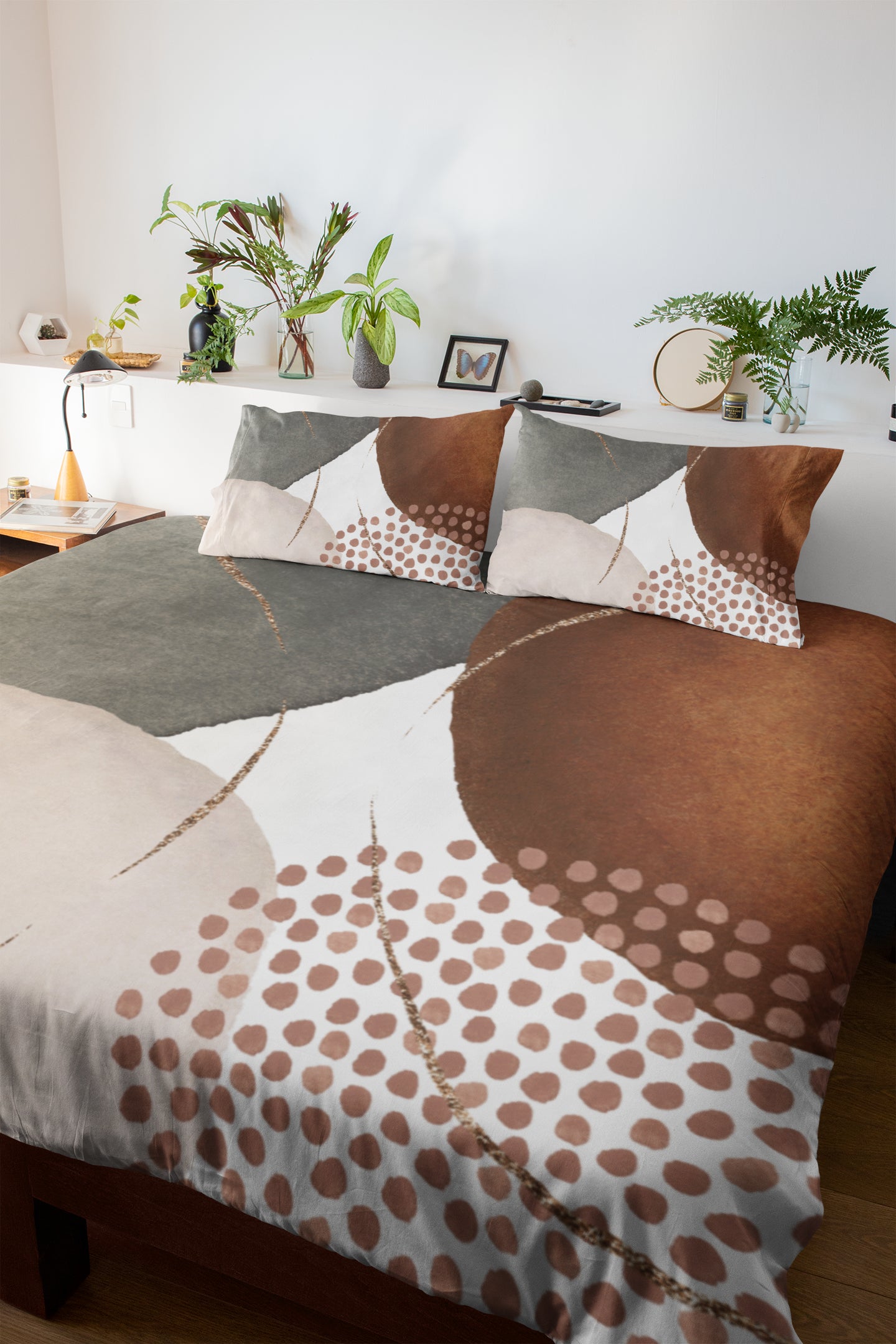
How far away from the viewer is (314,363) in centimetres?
318

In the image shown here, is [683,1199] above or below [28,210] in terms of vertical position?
below

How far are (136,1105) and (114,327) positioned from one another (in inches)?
111

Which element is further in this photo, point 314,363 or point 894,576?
point 314,363

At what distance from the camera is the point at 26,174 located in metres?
3.38

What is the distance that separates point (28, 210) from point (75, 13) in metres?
0.64

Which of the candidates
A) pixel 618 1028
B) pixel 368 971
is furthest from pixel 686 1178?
pixel 368 971

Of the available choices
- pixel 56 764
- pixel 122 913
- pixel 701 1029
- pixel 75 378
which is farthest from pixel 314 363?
pixel 701 1029

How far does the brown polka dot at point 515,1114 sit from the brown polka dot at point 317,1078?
167mm

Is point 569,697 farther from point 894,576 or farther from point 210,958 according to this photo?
point 894,576

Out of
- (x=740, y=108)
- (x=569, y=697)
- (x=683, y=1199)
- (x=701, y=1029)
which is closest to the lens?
(x=683, y=1199)

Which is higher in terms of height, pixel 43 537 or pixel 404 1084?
pixel 404 1084

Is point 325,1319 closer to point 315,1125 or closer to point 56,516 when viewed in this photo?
point 315,1125

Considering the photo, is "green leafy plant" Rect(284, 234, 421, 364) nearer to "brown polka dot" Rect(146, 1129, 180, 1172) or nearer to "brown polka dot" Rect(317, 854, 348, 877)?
"brown polka dot" Rect(317, 854, 348, 877)

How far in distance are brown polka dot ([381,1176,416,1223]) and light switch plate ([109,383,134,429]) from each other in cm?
264
